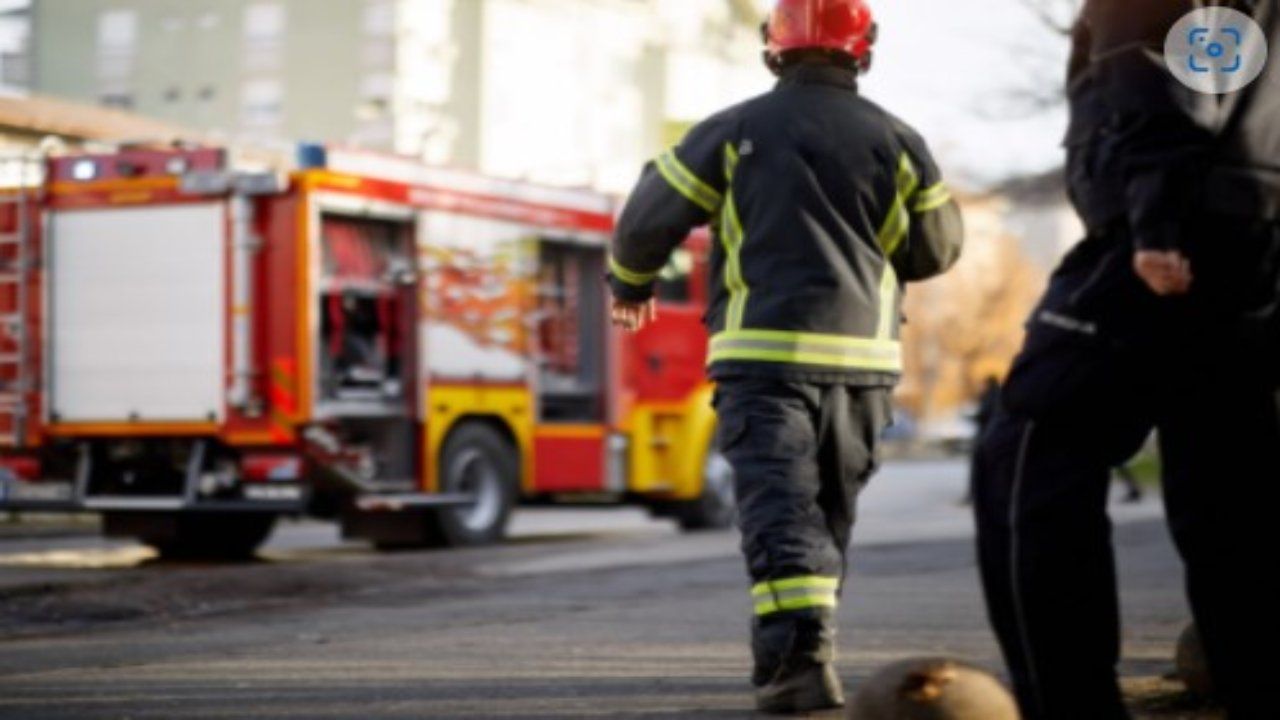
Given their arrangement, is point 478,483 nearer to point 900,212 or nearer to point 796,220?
point 900,212

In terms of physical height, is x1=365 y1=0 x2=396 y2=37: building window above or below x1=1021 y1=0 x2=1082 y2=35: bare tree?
above

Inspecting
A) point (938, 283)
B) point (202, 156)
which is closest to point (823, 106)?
point (202, 156)

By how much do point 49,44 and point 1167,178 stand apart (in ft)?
186

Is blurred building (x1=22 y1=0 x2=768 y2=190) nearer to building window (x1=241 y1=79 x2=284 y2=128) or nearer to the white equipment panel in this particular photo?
building window (x1=241 y1=79 x2=284 y2=128)

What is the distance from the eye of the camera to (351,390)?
15.3m

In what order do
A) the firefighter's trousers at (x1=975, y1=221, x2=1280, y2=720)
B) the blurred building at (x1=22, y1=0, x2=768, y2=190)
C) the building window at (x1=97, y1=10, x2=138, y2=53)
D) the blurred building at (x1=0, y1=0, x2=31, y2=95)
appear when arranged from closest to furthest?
the firefighter's trousers at (x1=975, y1=221, x2=1280, y2=720)
the blurred building at (x1=0, y1=0, x2=31, y2=95)
the building window at (x1=97, y1=10, x2=138, y2=53)
the blurred building at (x1=22, y1=0, x2=768, y2=190)

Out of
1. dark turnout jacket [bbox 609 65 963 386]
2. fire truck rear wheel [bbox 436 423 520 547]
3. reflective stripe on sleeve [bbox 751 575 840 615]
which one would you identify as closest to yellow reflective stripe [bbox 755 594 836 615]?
reflective stripe on sleeve [bbox 751 575 840 615]

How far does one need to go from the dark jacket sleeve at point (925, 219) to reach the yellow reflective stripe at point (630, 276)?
614mm

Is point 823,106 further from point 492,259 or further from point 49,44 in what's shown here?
point 49,44

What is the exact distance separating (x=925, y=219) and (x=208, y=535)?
33.0 feet

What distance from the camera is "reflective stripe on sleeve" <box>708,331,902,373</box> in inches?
225

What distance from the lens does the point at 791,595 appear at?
218 inches

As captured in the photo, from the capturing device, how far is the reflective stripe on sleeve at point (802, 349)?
5719 millimetres

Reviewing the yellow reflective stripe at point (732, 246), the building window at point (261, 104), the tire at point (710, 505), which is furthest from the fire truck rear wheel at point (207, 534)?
the building window at point (261, 104)
